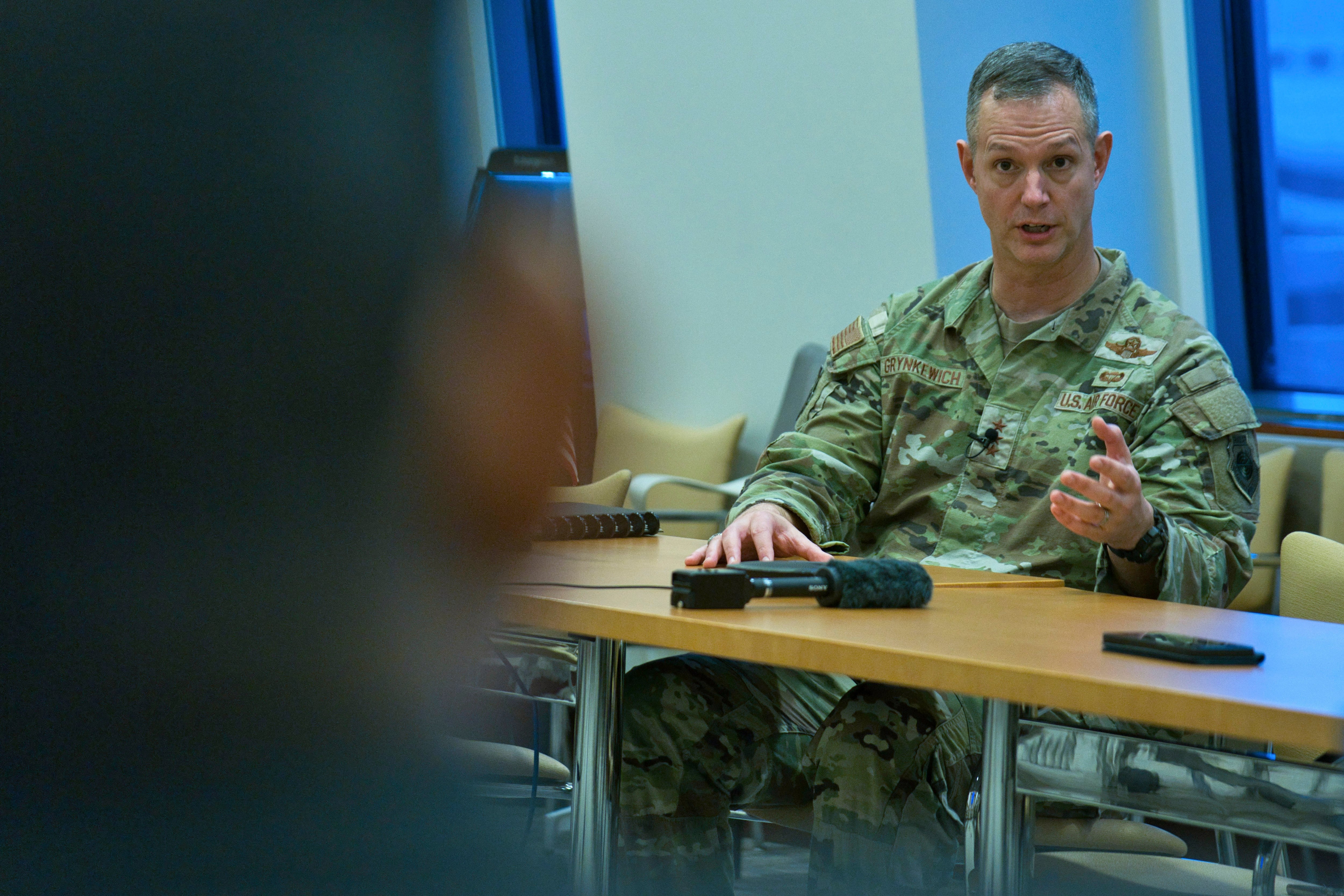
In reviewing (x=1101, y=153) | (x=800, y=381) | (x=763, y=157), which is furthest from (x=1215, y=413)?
(x=763, y=157)

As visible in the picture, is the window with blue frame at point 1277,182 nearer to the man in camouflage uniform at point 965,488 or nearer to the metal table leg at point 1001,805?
the man in camouflage uniform at point 965,488

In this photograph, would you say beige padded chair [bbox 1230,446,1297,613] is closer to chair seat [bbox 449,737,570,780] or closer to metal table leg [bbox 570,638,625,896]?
metal table leg [bbox 570,638,625,896]

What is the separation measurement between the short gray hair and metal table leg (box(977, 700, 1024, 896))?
1161 millimetres

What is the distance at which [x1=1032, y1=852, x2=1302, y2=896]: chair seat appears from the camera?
4.80 feet

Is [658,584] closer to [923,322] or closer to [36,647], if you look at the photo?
[923,322]

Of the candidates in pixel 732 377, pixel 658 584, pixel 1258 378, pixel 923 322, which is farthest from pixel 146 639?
pixel 1258 378

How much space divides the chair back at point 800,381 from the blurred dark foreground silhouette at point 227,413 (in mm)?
3358

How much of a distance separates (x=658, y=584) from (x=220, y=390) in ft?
3.48

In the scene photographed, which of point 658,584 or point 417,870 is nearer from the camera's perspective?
point 417,870

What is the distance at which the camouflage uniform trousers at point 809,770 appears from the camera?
147 centimetres

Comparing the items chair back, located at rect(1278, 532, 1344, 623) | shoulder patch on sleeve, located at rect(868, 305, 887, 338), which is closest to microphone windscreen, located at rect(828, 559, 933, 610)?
chair back, located at rect(1278, 532, 1344, 623)

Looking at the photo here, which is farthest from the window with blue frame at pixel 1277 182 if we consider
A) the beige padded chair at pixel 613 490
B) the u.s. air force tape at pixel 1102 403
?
the u.s. air force tape at pixel 1102 403

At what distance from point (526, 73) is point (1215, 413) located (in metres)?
1.55

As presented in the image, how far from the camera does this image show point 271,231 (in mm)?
363
